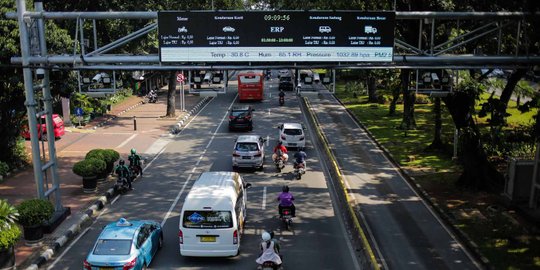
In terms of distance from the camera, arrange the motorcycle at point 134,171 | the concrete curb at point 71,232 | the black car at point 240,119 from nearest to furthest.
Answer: the concrete curb at point 71,232, the motorcycle at point 134,171, the black car at point 240,119

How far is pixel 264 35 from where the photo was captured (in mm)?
15992

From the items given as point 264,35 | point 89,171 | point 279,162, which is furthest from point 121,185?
point 264,35

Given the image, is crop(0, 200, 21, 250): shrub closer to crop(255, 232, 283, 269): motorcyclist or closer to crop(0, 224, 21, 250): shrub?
crop(0, 224, 21, 250): shrub

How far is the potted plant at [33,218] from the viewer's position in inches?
612

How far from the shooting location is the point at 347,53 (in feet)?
53.0

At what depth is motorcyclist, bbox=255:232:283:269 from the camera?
12.9 metres

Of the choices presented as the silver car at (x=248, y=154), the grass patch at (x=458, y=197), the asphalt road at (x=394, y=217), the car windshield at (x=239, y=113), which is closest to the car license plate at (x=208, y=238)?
the asphalt road at (x=394, y=217)

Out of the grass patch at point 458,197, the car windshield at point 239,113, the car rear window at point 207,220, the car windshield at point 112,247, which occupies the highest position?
the car windshield at point 239,113

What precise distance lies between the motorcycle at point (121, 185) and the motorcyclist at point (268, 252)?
9925 millimetres

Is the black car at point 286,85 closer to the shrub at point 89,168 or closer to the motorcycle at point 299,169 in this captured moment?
the motorcycle at point 299,169

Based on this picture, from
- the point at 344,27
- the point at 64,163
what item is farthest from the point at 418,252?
the point at 64,163

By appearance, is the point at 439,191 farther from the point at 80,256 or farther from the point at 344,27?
the point at 80,256

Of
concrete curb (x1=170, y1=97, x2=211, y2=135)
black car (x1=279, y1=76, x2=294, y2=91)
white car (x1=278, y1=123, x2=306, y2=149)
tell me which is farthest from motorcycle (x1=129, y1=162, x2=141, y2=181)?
black car (x1=279, y1=76, x2=294, y2=91)

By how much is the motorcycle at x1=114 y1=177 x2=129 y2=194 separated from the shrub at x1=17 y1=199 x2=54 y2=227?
509 centimetres
